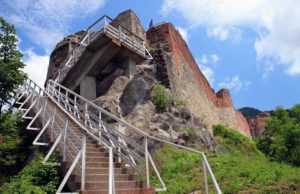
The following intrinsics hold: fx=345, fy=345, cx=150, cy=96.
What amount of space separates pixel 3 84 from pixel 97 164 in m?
5.49

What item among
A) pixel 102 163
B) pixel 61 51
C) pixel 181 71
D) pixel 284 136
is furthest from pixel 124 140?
pixel 61 51

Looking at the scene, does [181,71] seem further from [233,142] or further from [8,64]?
[8,64]

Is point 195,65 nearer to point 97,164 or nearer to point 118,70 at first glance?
point 118,70

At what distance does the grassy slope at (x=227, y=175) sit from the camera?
7.18 metres

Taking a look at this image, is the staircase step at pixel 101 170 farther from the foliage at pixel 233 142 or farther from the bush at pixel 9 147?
the foliage at pixel 233 142

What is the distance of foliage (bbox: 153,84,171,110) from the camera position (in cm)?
1584

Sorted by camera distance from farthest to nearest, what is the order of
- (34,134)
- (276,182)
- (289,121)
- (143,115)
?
(289,121)
(143,115)
(34,134)
(276,182)

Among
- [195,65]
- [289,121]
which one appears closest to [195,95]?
[195,65]

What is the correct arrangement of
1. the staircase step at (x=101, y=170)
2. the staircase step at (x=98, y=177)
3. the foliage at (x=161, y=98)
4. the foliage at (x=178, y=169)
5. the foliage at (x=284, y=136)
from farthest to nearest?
the foliage at (x=161, y=98), the foliage at (x=284, y=136), the foliage at (x=178, y=169), the staircase step at (x=101, y=170), the staircase step at (x=98, y=177)

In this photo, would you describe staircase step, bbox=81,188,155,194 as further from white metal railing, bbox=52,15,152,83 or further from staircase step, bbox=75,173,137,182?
white metal railing, bbox=52,15,152,83

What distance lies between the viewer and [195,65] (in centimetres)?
2670

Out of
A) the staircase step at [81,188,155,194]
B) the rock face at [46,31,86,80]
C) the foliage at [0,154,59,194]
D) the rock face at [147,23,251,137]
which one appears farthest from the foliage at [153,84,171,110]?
the rock face at [46,31,86,80]

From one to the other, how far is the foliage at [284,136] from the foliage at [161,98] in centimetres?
517

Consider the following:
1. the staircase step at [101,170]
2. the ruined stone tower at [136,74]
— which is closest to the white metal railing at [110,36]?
the ruined stone tower at [136,74]
